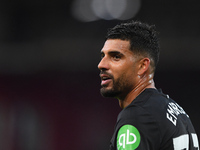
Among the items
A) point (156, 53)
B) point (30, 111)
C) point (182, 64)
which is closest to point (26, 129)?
point (30, 111)

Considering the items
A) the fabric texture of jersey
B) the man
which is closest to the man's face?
the man

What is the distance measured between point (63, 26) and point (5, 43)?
141 cm

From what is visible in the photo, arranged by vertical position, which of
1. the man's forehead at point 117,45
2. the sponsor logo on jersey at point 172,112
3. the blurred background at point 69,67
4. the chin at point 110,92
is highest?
the blurred background at point 69,67

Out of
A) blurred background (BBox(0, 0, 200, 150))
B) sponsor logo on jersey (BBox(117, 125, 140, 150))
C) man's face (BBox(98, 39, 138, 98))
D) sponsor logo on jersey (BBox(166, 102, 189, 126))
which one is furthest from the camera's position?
blurred background (BBox(0, 0, 200, 150))

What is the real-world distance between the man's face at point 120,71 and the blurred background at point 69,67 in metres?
5.17

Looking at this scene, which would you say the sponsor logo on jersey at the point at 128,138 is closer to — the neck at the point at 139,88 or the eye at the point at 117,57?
the neck at the point at 139,88

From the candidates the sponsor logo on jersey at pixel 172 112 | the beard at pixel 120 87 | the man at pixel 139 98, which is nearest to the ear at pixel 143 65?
the man at pixel 139 98

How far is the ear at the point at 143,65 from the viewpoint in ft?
6.92

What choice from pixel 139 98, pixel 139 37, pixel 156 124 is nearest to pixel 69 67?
pixel 139 37

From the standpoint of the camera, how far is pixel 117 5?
8.38 meters

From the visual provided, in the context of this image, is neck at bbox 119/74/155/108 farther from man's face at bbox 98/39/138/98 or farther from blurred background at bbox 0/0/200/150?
blurred background at bbox 0/0/200/150

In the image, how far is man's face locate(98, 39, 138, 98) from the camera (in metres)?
2.08

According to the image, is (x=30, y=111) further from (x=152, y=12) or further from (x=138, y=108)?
(x=138, y=108)

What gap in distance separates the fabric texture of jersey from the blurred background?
5320 mm
